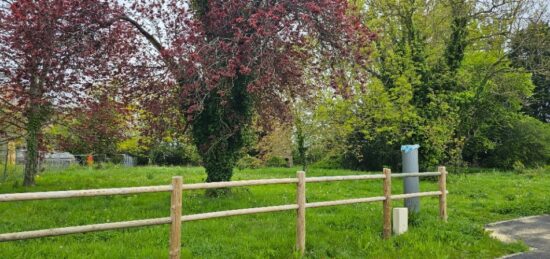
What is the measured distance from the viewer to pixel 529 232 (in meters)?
8.90

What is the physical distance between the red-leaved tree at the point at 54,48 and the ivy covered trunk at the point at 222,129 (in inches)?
91.3

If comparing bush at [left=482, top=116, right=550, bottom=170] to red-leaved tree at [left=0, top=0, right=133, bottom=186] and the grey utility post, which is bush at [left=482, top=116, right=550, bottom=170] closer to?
the grey utility post

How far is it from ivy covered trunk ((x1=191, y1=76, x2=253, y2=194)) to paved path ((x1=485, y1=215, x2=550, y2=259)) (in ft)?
19.3

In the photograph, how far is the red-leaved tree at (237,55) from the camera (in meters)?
9.05

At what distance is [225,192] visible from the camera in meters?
11.3

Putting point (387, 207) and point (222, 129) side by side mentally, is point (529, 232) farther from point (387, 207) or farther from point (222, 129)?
point (222, 129)

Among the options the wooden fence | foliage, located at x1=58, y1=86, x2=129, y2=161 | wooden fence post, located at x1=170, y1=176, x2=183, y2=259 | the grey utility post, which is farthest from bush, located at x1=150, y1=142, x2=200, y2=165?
wooden fence post, located at x1=170, y1=176, x2=183, y2=259

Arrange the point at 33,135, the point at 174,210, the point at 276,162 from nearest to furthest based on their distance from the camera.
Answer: the point at 174,210, the point at 33,135, the point at 276,162

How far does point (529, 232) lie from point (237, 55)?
6.64m

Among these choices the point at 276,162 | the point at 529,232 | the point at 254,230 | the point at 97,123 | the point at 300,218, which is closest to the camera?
the point at 300,218

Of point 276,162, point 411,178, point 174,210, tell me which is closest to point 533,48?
point 411,178

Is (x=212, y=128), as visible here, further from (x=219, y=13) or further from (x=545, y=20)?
(x=545, y=20)

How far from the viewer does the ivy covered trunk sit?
35.9 feet

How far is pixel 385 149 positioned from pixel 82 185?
636 inches
